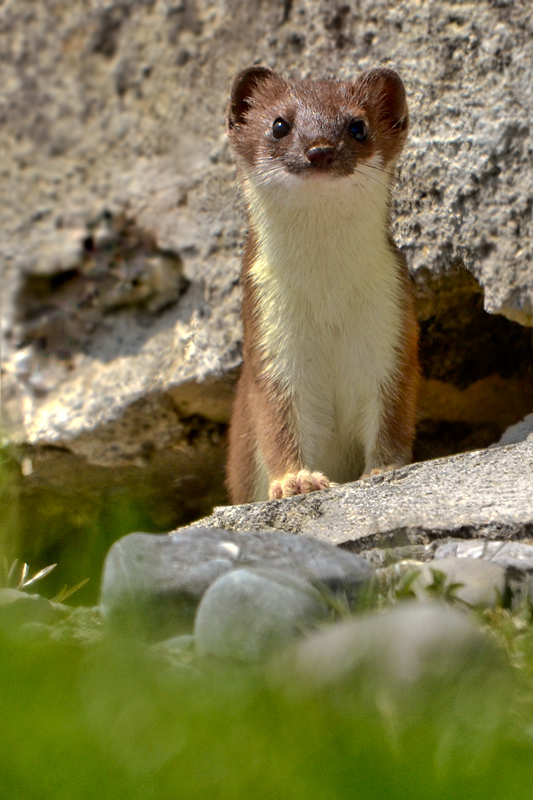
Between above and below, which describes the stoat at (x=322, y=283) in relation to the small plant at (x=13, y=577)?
above

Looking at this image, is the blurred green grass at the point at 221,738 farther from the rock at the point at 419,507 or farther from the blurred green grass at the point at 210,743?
the rock at the point at 419,507

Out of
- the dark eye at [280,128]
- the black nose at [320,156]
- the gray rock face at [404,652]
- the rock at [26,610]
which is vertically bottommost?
the rock at [26,610]

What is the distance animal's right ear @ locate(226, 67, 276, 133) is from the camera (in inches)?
131

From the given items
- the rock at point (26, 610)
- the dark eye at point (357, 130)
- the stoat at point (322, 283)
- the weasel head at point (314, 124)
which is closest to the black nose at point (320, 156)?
the weasel head at point (314, 124)

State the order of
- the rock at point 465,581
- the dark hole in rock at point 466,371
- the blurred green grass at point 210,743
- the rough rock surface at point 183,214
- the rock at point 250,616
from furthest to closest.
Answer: the dark hole in rock at point 466,371 → the rough rock surface at point 183,214 → the rock at point 465,581 → the rock at point 250,616 → the blurred green grass at point 210,743

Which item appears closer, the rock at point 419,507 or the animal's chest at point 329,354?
the rock at point 419,507

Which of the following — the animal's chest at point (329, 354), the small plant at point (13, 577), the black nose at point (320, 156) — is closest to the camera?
the small plant at point (13, 577)

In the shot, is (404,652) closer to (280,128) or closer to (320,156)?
(320,156)

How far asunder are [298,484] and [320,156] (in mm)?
1043

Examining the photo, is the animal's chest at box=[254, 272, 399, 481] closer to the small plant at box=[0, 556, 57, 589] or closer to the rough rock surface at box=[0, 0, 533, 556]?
the rough rock surface at box=[0, 0, 533, 556]

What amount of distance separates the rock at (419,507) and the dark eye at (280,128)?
3.75ft

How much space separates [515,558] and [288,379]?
131 cm

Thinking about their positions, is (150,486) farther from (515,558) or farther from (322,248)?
(515,558)

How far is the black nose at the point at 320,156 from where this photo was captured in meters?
2.89
